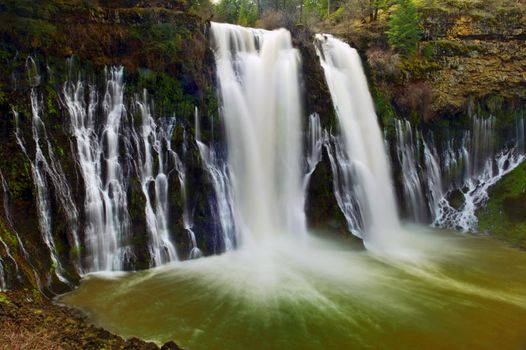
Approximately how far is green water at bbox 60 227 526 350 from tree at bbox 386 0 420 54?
1480 centimetres

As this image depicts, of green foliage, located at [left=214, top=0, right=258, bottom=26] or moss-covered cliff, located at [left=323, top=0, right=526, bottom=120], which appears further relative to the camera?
green foliage, located at [left=214, top=0, right=258, bottom=26]

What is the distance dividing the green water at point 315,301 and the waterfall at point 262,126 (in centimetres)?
185

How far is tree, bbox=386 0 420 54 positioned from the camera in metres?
25.3

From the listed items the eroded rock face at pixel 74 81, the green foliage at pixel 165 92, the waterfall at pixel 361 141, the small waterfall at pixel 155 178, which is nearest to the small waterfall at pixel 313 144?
the waterfall at pixel 361 141

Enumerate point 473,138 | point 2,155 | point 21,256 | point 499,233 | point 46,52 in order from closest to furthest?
point 21,256 → point 2,155 → point 46,52 → point 499,233 → point 473,138

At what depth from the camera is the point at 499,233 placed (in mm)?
19984

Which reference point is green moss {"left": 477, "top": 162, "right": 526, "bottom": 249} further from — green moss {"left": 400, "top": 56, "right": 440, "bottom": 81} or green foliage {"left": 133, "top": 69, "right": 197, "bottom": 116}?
green foliage {"left": 133, "top": 69, "right": 197, "bottom": 116}

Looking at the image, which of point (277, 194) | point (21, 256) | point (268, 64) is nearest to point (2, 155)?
point (21, 256)

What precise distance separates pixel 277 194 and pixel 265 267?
14.4ft

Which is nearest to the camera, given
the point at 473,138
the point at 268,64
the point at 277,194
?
the point at 277,194

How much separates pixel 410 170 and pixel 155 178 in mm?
14066

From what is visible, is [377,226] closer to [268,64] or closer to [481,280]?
[481,280]

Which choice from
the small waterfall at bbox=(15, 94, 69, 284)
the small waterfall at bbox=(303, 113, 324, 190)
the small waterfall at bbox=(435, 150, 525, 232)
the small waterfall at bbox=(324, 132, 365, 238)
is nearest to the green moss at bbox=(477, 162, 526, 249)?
the small waterfall at bbox=(435, 150, 525, 232)

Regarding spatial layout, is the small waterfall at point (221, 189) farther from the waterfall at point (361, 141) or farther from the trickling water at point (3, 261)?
the trickling water at point (3, 261)
